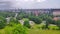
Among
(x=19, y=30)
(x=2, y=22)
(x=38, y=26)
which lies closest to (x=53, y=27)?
(x=38, y=26)

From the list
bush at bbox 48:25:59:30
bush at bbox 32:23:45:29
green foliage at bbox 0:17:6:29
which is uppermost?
green foliage at bbox 0:17:6:29

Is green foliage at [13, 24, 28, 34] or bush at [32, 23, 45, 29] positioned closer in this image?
green foliage at [13, 24, 28, 34]

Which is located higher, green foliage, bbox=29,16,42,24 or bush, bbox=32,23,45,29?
green foliage, bbox=29,16,42,24

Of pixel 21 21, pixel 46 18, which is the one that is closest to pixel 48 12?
pixel 46 18

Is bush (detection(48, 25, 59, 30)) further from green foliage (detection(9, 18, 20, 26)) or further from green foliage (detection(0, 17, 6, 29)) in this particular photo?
green foliage (detection(0, 17, 6, 29))

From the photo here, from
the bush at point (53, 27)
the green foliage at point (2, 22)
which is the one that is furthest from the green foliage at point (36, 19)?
the green foliage at point (2, 22)

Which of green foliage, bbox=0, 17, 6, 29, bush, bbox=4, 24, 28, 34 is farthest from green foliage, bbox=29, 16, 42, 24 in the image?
green foliage, bbox=0, 17, 6, 29

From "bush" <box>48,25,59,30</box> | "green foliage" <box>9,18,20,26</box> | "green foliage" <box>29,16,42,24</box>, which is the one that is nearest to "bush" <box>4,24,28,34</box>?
"green foliage" <box>9,18,20,26</box>

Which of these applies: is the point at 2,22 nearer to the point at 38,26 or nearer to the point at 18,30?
the point at 18,30

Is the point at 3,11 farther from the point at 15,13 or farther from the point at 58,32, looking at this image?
the point at 58,32

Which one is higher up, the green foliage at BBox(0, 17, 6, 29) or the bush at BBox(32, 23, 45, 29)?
the green foliage at BBox(0, 17, 6, 29)

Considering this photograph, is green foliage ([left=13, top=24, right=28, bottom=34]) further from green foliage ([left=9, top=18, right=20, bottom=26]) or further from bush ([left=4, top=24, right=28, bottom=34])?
green foliage ([left=9, top=18, right=20, bottom=26])
